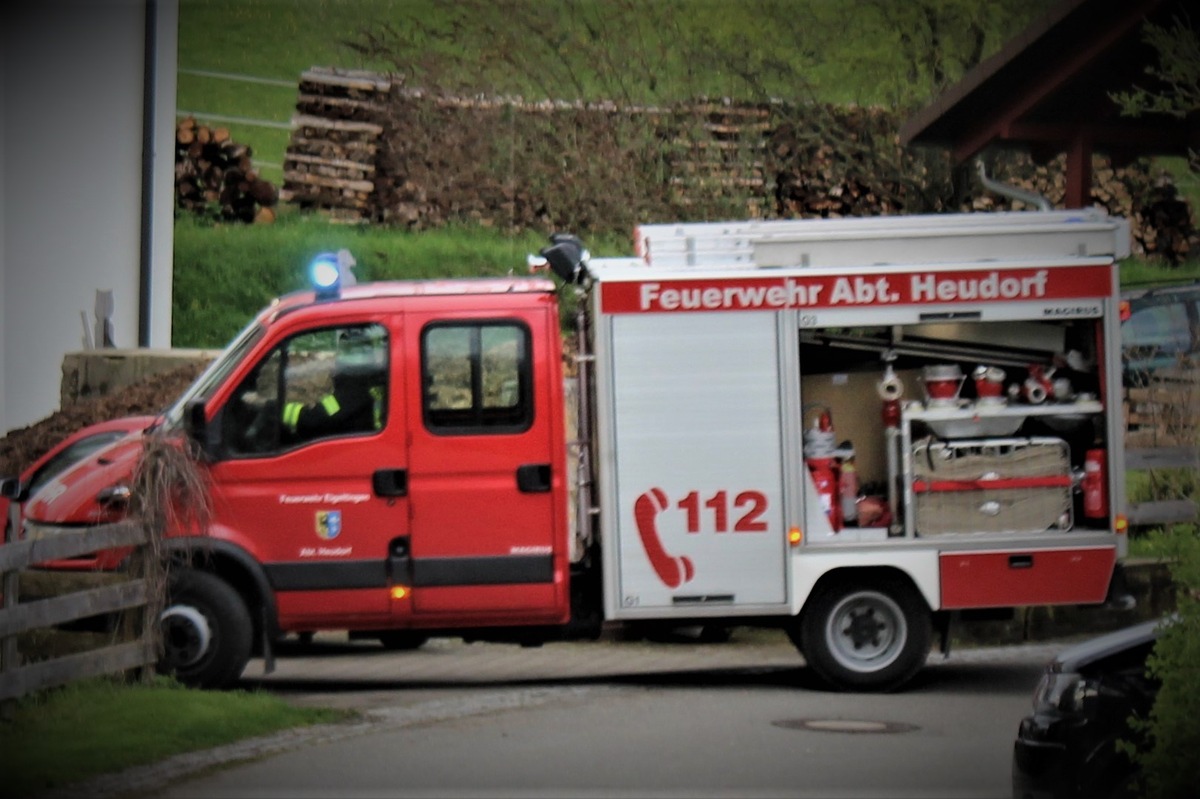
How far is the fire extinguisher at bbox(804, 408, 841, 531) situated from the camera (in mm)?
10891

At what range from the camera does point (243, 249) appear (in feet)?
65.7

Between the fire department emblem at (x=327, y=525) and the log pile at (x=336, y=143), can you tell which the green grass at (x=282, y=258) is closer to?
the log pile at (x=336, y=143)

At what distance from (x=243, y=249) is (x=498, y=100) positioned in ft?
11.4

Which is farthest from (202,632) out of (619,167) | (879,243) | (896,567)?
(619,167)

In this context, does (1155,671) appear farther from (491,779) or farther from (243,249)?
(243,249)

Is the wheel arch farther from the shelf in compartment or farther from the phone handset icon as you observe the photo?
the shelf in compartment

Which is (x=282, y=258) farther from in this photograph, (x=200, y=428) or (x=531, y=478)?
(x=531, y=478)

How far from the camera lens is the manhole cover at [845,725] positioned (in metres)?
9.74

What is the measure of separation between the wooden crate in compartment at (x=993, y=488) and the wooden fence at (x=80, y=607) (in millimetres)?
4588

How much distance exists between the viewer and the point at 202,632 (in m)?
10.5

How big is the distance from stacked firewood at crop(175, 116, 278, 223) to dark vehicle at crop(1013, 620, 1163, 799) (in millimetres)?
14632

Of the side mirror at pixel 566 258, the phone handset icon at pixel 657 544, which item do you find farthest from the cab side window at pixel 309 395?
the phone handset icon at pixel 657 544

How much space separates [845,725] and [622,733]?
127 cm

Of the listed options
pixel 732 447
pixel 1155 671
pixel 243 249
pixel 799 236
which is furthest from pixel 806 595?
pixel 243 249
